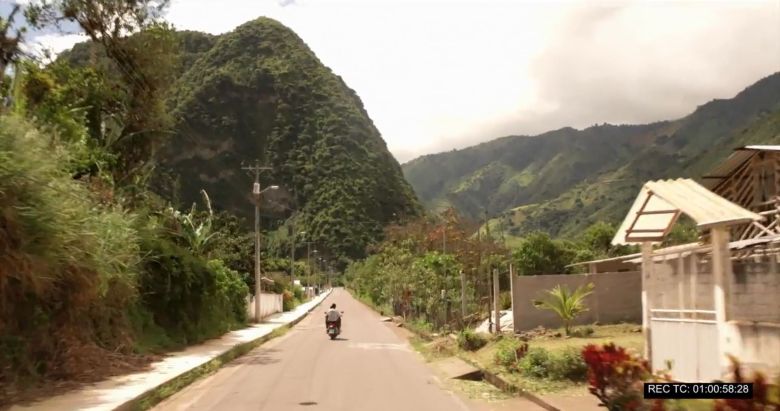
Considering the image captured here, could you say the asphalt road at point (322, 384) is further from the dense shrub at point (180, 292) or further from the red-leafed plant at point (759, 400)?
the red-leafed plant at point (759, 400)

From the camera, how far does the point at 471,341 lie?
19578 millimetres

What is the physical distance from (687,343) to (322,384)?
680 cm

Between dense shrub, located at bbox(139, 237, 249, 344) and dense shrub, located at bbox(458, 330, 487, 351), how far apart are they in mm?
8984

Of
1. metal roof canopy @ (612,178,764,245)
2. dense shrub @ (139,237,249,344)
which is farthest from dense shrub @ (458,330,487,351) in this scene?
dense shrub @ (139,237,249,344)

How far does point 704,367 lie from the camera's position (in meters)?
9.75

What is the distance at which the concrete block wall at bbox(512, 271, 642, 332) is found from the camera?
2205cm

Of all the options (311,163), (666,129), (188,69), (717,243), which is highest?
(188,69)

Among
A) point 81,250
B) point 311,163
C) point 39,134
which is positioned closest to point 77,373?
point 81,250

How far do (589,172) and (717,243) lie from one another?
155m

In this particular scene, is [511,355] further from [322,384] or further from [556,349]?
[322,384]

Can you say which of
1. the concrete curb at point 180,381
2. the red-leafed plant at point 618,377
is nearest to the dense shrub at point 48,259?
the concrete curb at point 180,381

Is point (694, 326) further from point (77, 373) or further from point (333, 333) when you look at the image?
point (333, 333)

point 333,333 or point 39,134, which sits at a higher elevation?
point 39,134
